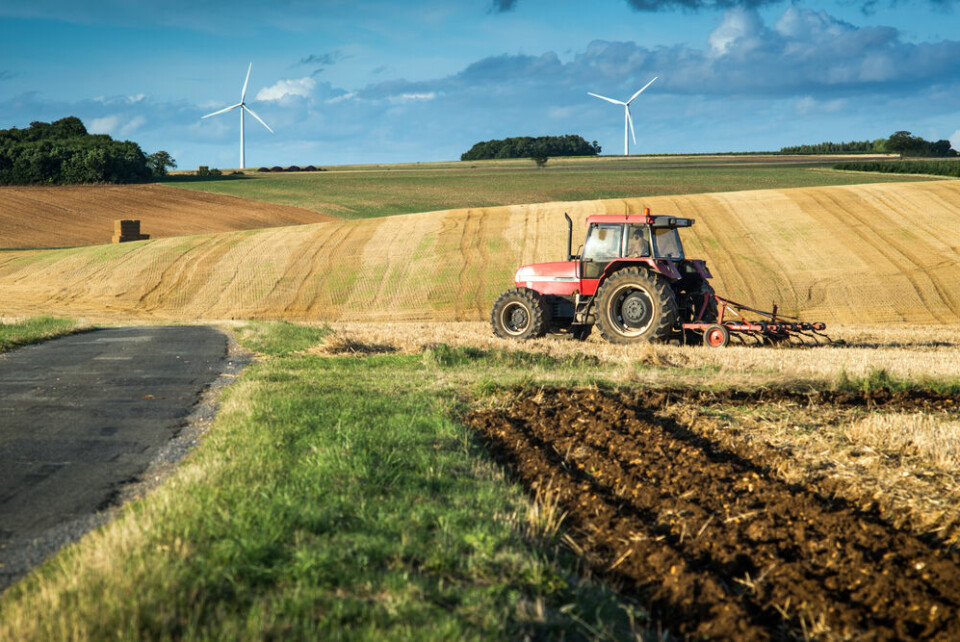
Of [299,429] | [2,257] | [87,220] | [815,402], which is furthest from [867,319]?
[87,220]

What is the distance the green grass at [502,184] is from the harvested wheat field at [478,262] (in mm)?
21001

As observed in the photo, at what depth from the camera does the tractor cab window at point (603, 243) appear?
15883 millimetres

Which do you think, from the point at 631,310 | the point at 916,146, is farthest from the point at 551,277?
the point at 916,146

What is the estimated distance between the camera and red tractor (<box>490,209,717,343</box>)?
1474 centimetres

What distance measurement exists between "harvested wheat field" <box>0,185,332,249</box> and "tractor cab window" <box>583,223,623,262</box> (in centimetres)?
3630

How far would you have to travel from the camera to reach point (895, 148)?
96625 mm

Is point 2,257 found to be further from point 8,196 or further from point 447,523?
point 447,523

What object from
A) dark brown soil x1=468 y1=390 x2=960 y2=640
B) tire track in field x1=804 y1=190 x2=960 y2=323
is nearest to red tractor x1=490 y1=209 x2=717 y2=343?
dark brown soil x1=468 y1=390 x2=960 y2=640

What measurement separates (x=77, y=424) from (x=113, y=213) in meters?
51.5

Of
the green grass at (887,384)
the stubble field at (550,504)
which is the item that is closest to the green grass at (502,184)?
the stubble field at (550,504)

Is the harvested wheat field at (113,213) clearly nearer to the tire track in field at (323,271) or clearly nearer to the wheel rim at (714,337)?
the tire track in field at (323,271)

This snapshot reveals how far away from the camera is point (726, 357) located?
40.8 ft

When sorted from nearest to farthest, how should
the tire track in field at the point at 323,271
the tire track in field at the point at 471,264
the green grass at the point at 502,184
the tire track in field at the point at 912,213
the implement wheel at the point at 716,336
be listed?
1. the implement wheel at the point at 716,336
2. the tire track in field at the point at 471,264
3. the tire track in field at the point at 912,213
4. the tire track in field at the point at 323,271
5. the green grass at the point at 502,184

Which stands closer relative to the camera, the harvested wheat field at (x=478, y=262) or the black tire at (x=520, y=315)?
the black tire at (x=520, y=315)
